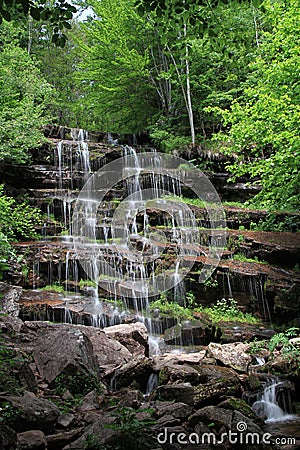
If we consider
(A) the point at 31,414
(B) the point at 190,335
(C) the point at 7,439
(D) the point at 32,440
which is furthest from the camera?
(B) the point at 190,335

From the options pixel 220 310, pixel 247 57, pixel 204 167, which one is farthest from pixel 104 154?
pixel 220 310

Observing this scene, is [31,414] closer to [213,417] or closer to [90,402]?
[90,402]

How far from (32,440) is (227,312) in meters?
8.31

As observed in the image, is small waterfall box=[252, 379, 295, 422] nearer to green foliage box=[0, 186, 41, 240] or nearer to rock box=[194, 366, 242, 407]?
rock box=[194, 366, 242, 407]

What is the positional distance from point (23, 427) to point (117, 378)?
2.62 metres

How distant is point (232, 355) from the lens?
24.2 ft

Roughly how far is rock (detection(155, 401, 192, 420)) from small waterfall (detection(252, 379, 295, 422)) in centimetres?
185

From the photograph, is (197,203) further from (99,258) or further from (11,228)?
(11,228)

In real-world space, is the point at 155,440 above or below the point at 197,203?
below

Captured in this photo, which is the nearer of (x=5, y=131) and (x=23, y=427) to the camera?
(x=23, y=427)

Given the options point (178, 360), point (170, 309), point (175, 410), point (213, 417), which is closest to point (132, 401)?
point (175, 410)

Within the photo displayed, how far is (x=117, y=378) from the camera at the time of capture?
6.18 meters
